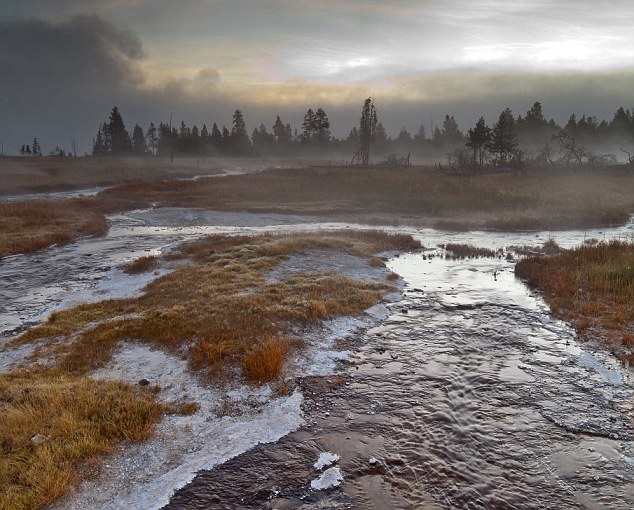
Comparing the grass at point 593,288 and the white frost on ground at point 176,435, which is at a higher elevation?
the grass at point 593,288

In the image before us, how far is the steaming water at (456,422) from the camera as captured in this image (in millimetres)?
7285

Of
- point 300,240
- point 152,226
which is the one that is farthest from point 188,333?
point 152,226

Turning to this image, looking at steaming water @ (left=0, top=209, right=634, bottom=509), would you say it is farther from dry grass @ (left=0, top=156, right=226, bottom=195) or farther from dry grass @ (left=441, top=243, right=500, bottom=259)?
dry grass @ (left=0, top=156, right=226, bottom=195)

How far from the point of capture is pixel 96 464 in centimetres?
775

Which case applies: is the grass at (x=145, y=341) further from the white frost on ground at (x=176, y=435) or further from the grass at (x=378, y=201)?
the grass at (x=378, y=201)

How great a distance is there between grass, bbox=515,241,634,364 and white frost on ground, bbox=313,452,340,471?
9189 millimetres

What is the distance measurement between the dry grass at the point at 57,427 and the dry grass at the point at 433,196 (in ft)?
106

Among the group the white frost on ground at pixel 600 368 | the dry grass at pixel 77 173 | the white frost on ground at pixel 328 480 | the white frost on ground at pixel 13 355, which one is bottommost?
the white frost on ground at pixel 328 480

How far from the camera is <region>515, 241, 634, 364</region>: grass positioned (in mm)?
14375

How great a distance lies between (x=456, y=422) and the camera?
9.18m

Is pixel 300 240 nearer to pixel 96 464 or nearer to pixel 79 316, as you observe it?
pixel 79 316

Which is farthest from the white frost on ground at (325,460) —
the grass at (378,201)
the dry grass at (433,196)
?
the dry grass at (433,196)

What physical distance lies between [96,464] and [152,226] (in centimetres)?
3345

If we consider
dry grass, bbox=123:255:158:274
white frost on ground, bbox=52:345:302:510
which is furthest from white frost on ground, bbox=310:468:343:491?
dry grass, bbox=123:255:158:274
